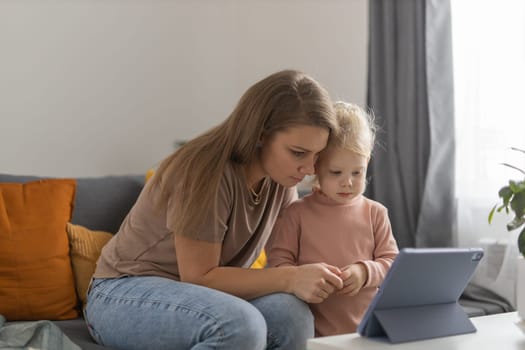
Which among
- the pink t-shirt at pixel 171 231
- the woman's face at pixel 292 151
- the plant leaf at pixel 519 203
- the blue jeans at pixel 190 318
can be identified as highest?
the woman's face at pixel 292 151

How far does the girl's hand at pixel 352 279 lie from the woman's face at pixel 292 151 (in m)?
0.25

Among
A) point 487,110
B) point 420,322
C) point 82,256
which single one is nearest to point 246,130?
point 420,322

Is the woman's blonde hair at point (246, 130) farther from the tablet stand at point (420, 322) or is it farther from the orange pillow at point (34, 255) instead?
the orange pillow at point (34, 255)

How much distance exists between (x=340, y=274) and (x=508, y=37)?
58.0 inches

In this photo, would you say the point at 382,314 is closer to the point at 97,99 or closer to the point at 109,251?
the point at 109,251

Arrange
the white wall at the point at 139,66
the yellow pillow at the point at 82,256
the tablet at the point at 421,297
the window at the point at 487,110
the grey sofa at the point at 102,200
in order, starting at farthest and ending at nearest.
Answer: the white wall at the point at 139,66, the window at the point at 487,110, the grey sofa at the point at 102,200, the yellow pillow at the point at 82,256, the tablet at the point at 421,297

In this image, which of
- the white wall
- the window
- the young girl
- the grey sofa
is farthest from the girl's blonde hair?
the white wall

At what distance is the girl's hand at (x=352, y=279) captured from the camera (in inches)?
70.0

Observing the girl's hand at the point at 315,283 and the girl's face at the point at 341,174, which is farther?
the girl's face at the point at 341,174

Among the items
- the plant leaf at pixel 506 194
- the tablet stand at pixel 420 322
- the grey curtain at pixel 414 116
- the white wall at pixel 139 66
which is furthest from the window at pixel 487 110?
the tablet stand at pixel 420 322

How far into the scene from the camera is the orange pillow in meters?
2.20

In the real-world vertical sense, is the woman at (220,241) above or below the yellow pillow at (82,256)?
above

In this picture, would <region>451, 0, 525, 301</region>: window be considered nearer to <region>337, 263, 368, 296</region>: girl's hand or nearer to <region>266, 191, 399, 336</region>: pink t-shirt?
<region>266, 191, 399, 336</region>: pink t-shirt

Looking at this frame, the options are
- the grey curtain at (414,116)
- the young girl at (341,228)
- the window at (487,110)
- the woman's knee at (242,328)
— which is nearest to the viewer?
the woman's knee at (242,328)
